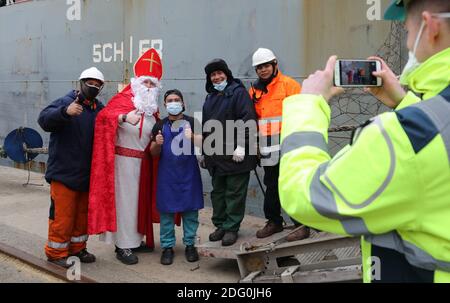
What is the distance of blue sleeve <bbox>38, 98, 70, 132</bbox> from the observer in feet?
13.9

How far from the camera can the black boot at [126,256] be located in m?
4.65

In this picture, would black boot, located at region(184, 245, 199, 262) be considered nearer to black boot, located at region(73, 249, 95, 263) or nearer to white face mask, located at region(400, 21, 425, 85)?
black boot, located at region(73, 249, 95, 263)

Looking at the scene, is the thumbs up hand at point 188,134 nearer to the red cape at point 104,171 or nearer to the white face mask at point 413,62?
the red cape at point 104,171

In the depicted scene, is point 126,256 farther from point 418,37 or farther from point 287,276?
point 418,37

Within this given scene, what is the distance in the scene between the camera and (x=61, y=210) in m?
4.41

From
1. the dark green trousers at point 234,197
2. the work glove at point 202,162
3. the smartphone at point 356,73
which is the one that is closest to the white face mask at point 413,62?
the smartphone at point 356,73

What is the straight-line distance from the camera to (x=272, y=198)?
15.8 feet

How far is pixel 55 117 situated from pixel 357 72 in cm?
331

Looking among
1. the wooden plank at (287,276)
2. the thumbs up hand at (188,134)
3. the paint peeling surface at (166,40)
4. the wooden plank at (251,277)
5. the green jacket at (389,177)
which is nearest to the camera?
the green jacket at (389,177)

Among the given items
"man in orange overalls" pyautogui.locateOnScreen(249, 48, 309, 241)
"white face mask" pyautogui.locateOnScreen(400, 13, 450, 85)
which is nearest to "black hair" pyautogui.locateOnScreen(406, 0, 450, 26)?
"white face mask" pyautogui.locateOnScreen(400, 13, 450, 85)

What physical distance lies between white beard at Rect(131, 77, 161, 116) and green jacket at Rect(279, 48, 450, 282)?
3.60 meters

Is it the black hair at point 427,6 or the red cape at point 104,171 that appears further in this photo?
the red cape at point 104,171

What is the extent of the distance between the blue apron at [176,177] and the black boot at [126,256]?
1.77 ft

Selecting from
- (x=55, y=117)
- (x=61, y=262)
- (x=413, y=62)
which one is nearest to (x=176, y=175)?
(x=55, y=117)
